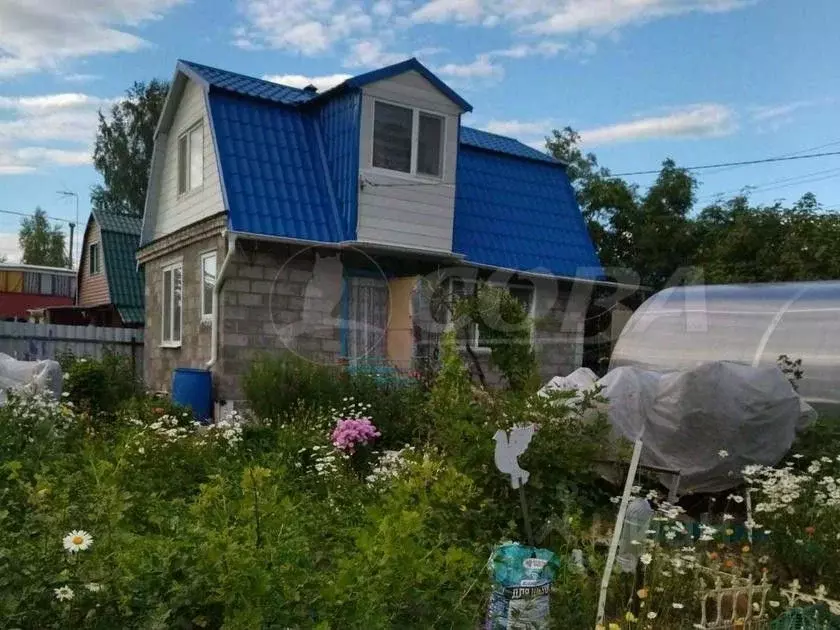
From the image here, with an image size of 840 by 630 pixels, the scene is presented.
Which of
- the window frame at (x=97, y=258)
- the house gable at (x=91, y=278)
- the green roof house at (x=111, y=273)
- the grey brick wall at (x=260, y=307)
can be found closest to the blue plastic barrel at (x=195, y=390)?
the grey brick wall at (x=260, y=307)

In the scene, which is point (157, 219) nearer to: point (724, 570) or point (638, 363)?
point (638, 363)

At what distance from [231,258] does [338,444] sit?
429 cm

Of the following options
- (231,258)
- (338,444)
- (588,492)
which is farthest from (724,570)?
(231,258)

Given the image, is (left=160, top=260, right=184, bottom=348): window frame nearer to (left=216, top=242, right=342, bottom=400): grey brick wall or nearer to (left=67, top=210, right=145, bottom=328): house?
(left=216, top=242, right=342, bottom=400): grey brick wall

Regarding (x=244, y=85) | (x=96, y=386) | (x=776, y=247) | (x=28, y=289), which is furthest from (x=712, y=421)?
(x=28, y=289)

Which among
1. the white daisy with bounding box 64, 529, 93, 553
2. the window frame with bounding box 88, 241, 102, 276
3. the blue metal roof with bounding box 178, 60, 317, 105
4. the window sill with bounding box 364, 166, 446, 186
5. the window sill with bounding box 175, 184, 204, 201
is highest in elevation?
the blue metal roof with bounding box 178, 60, 317, 105

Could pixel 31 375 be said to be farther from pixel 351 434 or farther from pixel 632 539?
pixel 632 539

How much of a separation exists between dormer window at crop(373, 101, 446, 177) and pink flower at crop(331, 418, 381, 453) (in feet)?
16.2

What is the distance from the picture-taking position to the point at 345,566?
2.63 m

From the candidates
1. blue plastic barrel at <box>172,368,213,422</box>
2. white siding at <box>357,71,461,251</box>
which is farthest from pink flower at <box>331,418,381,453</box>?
white siding at <box>357,71,461,251</box>

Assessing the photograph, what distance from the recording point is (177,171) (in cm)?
1185

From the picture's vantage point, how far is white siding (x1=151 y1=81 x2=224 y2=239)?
1033cm

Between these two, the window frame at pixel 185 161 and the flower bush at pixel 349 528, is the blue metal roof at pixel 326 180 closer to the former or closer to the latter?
the window frame at pixel 185 161

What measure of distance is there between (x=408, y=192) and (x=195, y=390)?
397cm
